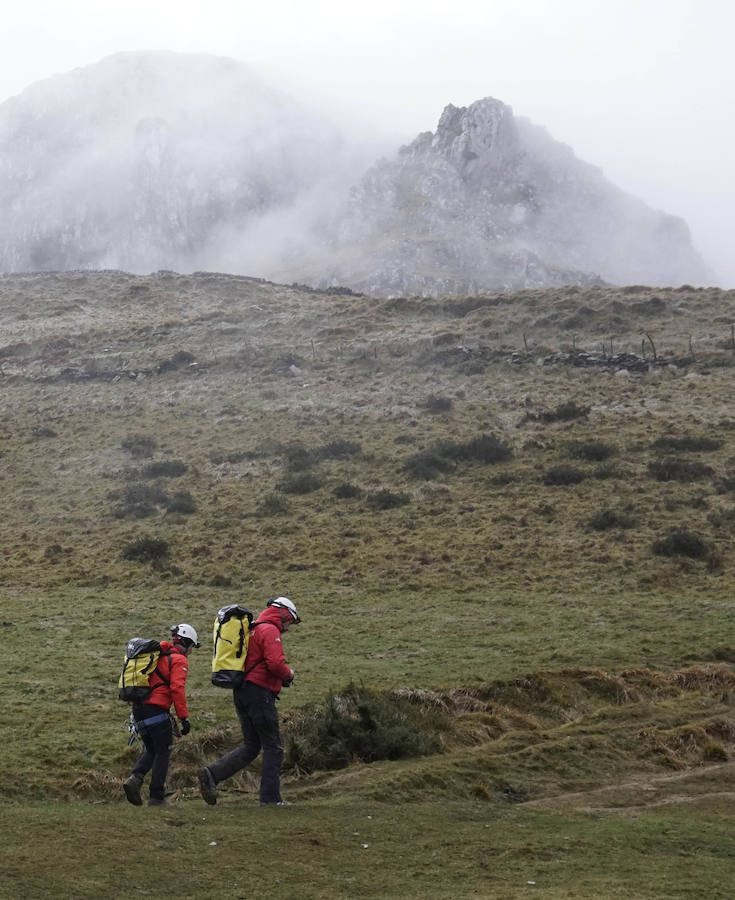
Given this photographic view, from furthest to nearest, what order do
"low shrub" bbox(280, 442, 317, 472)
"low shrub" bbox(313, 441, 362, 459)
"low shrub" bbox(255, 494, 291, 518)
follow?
"low shrub" bbox(313, 441, 362, 459) → "low shrub" bbox(280, 442, 317, 472) → "low shrub" bbox(255, 494, 291, 518)

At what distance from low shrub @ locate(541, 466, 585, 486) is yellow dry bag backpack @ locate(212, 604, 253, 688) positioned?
22936 mm

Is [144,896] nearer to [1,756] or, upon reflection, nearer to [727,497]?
[1,756]

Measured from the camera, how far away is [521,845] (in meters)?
7.95

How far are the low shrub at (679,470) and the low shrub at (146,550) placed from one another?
Result: 1685 cm

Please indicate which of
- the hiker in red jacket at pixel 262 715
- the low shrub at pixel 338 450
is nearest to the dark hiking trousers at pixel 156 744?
the hiker in red jacket at pixel 262 715

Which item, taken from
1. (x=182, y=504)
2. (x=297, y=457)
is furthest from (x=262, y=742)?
(x=297, y=457)

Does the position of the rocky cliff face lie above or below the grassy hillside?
above

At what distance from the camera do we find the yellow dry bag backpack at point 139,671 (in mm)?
9078

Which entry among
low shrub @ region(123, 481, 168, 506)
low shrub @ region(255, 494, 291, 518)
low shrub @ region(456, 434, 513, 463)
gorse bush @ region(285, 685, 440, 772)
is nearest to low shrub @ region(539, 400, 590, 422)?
low shrub @ region(456, 434, 513, 463)

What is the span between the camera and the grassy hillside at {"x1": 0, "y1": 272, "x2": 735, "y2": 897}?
393 inches

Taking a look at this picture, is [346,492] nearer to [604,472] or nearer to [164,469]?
[164,469]

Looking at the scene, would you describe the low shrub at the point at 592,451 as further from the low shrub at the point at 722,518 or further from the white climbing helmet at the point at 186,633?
the white climbing helmet at the point at 186,633

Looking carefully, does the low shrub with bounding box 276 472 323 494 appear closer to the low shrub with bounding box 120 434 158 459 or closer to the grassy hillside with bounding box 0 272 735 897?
the grassy hillside with bounding box 0 272 735 897

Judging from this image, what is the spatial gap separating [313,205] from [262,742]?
168430 mm
